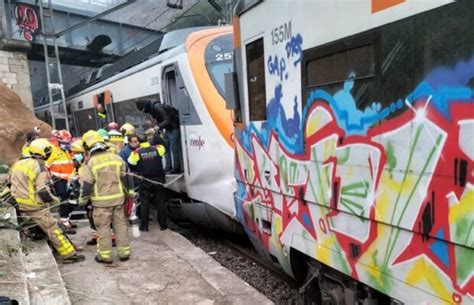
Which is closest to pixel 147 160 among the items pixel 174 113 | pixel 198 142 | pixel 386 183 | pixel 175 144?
pixel 175 144

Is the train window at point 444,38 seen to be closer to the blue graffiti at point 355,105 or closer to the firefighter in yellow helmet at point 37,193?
the blue graffiti at point 355,105

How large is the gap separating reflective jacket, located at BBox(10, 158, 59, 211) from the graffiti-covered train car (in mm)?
2937

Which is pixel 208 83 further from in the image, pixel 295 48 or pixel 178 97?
pixel 295 48

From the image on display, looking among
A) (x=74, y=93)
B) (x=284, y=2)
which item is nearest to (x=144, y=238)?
(x=284, y=2)

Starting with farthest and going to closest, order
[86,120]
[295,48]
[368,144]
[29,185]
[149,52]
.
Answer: [86,120] → [149,52] → [29,185] → [295,48] → [368,144]

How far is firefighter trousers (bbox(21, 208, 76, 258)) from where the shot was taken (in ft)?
18.4

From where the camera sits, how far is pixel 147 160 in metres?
7.24

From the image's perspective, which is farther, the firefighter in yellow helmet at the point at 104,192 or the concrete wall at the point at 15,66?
the concrete wall at the point at 15,66

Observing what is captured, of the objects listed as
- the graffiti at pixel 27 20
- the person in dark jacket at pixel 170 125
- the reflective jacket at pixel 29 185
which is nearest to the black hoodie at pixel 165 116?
the person in dark jacket at pixel 170 125

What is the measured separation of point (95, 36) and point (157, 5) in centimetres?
2217

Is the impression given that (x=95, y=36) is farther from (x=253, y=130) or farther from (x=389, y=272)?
(x=389, y=272)

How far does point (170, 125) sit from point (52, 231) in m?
2.53

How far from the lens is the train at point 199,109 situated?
6254 mm

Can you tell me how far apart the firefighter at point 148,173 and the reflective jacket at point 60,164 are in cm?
114
